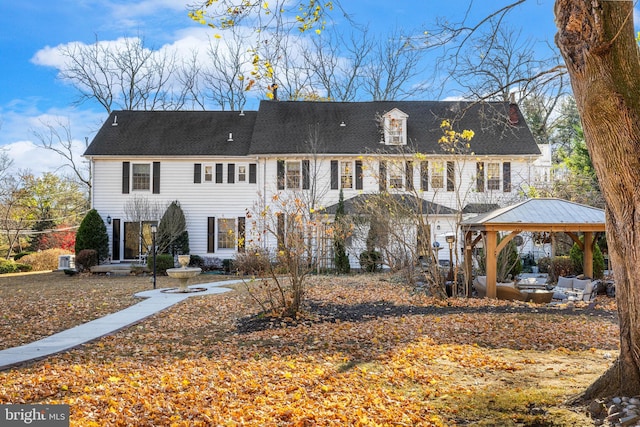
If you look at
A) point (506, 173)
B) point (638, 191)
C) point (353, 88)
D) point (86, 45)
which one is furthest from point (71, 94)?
point (638, 191)

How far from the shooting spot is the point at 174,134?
26047mm

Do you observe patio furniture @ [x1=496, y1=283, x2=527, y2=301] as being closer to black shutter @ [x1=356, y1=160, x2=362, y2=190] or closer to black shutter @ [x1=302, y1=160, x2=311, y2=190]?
black shutter @ [x1=356, y1=160, x2=362, y2=190]

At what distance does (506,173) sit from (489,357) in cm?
1910

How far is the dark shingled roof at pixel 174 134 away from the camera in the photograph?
24.9m

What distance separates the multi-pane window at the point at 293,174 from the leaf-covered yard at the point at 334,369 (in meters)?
13.3

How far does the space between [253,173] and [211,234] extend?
3.58 m

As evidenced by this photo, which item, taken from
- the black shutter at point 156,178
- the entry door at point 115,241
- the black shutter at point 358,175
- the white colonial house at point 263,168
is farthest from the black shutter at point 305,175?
the entry door at point 115,241

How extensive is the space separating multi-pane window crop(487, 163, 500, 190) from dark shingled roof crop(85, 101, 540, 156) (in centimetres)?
66

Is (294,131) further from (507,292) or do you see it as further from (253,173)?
(507,292)

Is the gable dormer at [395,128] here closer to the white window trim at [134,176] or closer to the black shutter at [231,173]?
the black shutter at [231,173]

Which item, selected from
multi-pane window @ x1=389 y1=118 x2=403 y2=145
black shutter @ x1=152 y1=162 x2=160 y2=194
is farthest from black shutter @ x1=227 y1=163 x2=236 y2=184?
multi-pane window @ x1=389 y1=118 x2=403 y2=145

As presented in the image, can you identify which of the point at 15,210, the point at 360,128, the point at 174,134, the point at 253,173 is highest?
the point at 360,128

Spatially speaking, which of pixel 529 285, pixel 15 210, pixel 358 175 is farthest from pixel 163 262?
pixel 15 210

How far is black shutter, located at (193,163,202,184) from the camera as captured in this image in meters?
24.8
